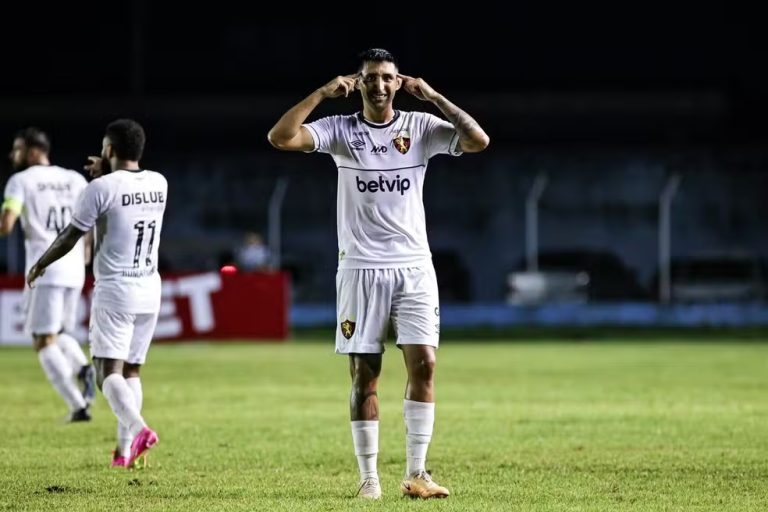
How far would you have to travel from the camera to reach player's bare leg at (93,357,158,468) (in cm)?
895

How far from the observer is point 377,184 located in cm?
779

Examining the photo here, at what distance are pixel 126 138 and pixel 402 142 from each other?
2.11 m

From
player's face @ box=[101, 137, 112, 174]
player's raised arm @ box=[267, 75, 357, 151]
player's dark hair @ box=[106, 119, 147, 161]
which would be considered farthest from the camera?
player's face @ box=[101, 137, 112, 174]

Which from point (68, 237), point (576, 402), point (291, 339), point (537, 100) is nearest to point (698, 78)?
point (537, 100)

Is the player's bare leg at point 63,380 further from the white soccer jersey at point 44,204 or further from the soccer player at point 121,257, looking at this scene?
the soccer player at point 121,257

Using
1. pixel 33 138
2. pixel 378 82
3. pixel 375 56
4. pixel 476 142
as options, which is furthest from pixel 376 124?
pixel 33 138

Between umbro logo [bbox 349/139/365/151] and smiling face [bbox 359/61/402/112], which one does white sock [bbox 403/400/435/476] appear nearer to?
umbro logo [bbox 349/139/365/151]

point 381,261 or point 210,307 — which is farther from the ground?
point 381,261

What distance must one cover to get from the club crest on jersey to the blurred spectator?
24.7m

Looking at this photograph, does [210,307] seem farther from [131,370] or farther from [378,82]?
[378,82]

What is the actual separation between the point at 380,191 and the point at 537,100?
41.4 meters

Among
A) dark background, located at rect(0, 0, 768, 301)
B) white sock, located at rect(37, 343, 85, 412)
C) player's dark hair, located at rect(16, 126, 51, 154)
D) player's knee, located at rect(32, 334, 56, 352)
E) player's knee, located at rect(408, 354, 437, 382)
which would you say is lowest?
white sock, located at rect(37, 343, 85, 412)

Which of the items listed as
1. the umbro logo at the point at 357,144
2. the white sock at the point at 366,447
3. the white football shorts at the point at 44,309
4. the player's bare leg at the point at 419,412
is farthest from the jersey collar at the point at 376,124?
the white football shorts at the point at 44,309

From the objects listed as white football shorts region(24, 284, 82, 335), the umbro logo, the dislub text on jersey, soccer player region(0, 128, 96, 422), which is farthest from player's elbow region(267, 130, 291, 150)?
white football shorts region(24, 284, 82, 335)
